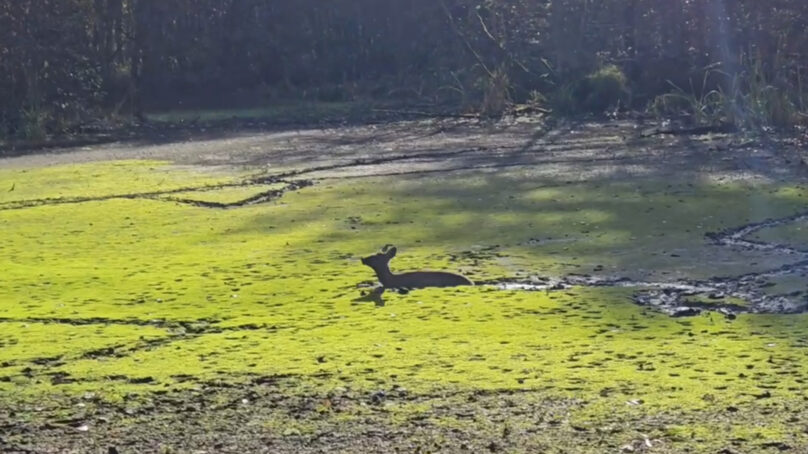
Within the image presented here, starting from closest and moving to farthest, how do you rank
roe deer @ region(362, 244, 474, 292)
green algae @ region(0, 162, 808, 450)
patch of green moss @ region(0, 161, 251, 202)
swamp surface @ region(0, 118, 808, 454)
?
swamp surface @ region(0, 118, 808, 454) < green algae @ region(0, 162, 808, 450) < roe deer @ region(362, 244, 474, 292) < patch of green moss @ region(0, 161, 251, 202)

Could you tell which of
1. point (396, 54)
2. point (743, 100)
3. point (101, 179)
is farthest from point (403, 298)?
point (396, 54)

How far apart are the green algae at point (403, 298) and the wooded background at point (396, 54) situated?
290 inches

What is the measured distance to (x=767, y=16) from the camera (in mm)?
21734

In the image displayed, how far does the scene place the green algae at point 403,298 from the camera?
5.53 meters

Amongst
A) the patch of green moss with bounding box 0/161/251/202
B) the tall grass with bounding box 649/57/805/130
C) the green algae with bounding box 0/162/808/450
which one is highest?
the green algae with bounding box 0/162/808/450

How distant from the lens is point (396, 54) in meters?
27.6

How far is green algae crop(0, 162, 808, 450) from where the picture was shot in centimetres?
553

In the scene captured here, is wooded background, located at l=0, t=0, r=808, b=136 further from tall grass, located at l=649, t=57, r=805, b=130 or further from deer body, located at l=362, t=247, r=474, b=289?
deer body, located at l=362, t=247, r=474, b=289

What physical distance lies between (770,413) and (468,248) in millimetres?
4171

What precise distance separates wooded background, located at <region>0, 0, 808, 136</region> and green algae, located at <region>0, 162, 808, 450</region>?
737 centimetres

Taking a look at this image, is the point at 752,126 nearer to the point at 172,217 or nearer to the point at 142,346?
the point at 172,217

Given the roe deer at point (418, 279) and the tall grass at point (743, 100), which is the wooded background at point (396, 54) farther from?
the roe deer at point (418, 279)

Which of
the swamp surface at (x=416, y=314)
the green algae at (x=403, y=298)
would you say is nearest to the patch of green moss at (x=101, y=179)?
the swamp surface at (x=416, y=314)

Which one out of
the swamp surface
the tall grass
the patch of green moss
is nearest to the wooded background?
the tall grass
